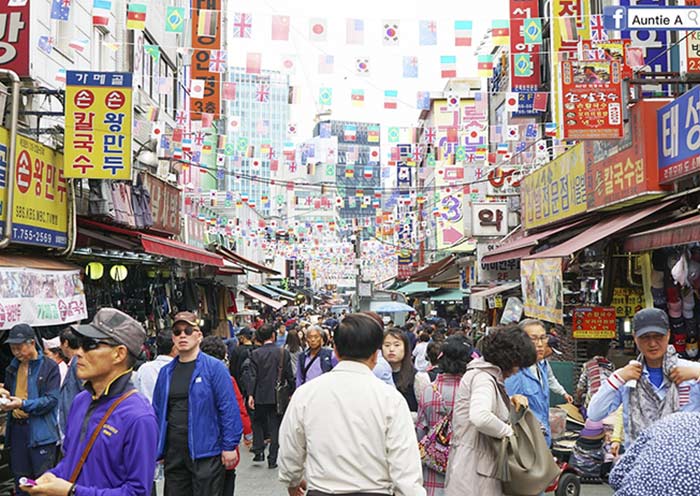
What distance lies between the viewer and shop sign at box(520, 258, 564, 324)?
10.6 meters

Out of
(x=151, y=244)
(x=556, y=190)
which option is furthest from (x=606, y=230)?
(x=151, y=244)

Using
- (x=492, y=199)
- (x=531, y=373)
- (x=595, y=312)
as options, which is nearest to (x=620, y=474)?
(x=531, y=373)

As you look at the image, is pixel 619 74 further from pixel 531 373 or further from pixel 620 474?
pixel 620 474

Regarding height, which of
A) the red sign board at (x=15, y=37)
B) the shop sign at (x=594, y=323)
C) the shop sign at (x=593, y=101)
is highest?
the red sign board at (x=15, y=37)

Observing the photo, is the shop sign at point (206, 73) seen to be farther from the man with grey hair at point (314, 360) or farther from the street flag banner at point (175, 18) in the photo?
the man with grey hair at point (314, 360)

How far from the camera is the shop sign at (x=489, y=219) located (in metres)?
23.2

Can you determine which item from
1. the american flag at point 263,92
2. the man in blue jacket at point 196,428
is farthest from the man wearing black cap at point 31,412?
the american flag at point 263,92

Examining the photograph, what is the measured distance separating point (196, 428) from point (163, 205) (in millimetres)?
11690

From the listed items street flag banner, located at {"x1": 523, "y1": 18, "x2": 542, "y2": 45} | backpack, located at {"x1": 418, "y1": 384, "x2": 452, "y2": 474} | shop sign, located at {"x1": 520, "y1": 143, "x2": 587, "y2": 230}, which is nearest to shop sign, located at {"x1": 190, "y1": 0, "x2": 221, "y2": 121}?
street flag banner, located at {"x1": 523, "y1": 18, "x2": 542, "y2": 45}

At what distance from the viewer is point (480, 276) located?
2292cm

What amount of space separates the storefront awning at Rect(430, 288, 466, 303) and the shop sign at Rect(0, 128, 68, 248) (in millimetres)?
20482

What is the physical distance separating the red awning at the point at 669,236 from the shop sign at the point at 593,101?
2.39 metres

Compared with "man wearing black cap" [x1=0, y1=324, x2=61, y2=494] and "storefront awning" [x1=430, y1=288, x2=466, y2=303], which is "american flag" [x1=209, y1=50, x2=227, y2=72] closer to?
"man wearing black cap" [x1=0, y1=324, x2=61, y2=494]

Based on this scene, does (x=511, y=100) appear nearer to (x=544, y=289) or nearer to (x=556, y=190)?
(x=556, y=190)
